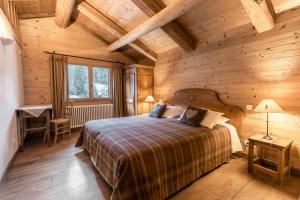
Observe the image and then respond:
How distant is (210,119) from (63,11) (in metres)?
3.86

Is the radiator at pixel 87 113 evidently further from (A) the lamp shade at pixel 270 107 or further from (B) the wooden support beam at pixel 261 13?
(B) the wooden support beam at pixel 261 13

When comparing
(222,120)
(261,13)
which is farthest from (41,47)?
(261,13)

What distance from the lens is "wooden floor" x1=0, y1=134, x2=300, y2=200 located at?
1.79 m

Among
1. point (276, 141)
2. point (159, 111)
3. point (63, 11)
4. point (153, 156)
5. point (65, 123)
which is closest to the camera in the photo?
point (153, 156)

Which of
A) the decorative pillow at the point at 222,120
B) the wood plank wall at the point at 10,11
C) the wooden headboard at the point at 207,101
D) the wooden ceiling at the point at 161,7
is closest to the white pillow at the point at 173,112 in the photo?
the wooden headboard at the point at 207,101

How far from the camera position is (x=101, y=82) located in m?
4.92

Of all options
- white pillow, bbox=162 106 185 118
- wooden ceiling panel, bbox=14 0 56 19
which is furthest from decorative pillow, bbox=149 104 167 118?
wooden ceiling panel, bbox=14 0 56 19

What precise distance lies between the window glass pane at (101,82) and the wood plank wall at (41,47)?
70 cm

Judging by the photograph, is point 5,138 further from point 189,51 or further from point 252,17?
point 252,17

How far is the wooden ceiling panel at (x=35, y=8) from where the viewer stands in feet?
10.8

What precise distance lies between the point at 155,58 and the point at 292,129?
11.5 feet

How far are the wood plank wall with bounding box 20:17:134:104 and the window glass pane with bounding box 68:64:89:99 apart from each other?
42cm

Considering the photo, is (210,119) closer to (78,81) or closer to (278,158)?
(278,158)

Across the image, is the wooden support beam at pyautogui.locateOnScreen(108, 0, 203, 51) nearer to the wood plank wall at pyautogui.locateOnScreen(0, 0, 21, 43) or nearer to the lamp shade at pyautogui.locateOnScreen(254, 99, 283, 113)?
the lamp shade at pyautogui.locateOnScreen(254, 99, 283, 113)
